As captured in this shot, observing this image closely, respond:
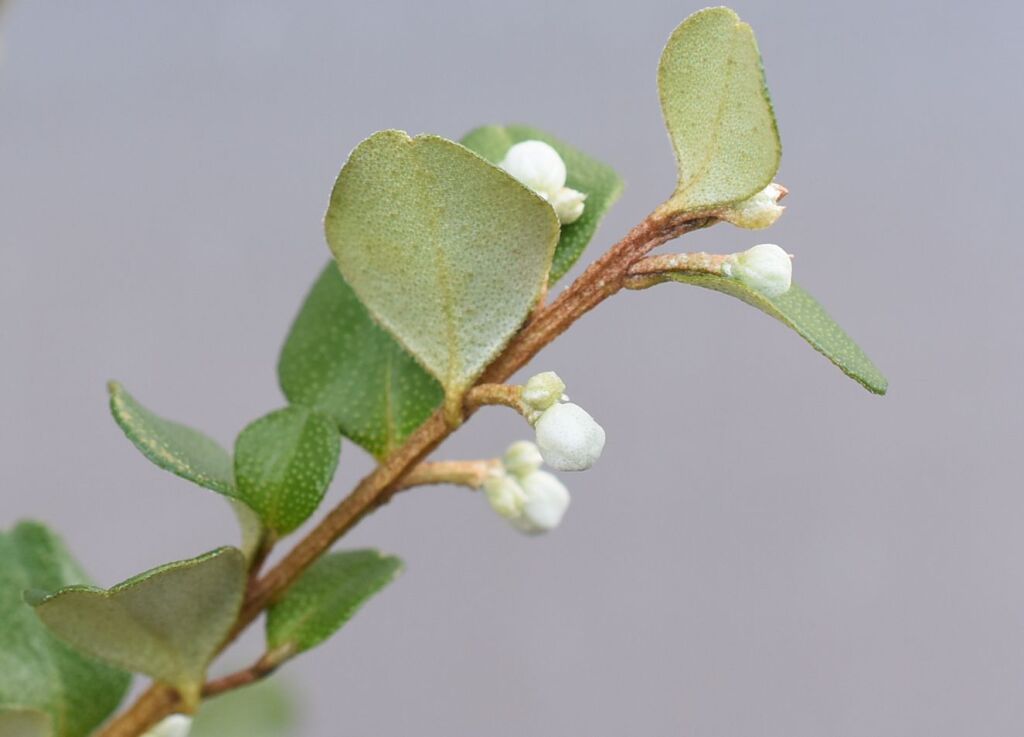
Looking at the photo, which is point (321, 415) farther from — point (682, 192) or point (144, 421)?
point (682, 192)

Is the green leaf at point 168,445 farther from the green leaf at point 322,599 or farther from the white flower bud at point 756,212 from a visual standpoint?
the white flower bud at point 756,212

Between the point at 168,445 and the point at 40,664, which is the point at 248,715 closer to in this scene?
the point at 40,664

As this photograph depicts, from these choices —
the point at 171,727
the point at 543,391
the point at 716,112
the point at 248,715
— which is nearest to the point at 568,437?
the point at 543,391

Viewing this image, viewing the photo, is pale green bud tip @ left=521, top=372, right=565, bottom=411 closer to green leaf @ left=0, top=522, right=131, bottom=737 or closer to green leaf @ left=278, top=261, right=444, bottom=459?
green leaf @ left=278, top=261, right=444, bottom=459

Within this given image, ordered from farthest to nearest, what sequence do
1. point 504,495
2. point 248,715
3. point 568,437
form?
point 248,715, point 504,495, point 568,437

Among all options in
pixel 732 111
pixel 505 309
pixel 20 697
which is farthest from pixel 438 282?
pixel 20 697

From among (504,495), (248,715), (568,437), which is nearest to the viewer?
(568,437)

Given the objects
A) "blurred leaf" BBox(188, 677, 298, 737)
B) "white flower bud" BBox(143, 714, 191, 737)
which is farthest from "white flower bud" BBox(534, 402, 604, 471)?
"blurred leaf" BBox(188, 677, 298, 737)
